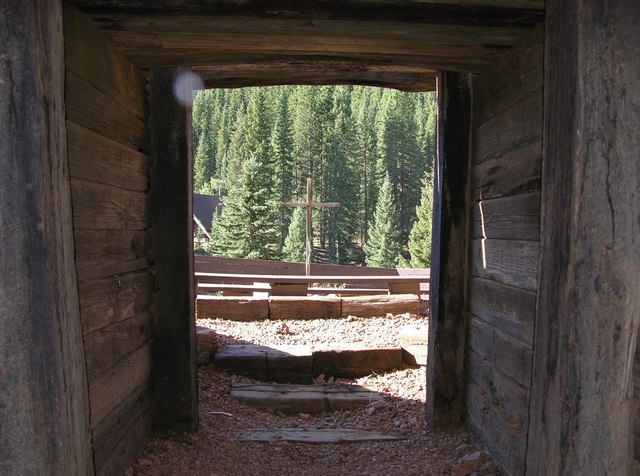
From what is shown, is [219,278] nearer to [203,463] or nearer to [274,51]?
[203,463]

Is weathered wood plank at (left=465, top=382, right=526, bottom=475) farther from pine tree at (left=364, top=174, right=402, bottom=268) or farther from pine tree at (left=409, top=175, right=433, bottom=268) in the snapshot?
pine tree at (left=364, top=174, right=402, bottom=268)

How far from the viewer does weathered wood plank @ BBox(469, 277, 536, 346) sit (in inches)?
117

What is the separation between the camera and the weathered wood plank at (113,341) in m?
2.81

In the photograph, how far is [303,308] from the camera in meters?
8.33

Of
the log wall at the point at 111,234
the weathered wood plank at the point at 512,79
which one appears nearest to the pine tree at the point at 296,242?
the log wall at the point at 111,234

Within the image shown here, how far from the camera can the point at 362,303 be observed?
8555 millimetres

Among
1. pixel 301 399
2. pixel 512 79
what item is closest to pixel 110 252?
pixel 512 79

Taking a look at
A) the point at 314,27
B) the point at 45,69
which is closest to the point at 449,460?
the point at 314,27

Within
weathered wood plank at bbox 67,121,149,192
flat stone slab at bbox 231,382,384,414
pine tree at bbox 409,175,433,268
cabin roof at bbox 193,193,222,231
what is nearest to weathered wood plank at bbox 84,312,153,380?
weathered wood plank at bbox 67,121,149,192

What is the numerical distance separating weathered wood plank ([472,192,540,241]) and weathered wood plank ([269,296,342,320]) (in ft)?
15.4

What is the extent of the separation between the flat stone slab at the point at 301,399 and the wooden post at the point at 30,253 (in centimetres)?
364

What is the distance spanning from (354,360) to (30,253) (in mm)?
4954

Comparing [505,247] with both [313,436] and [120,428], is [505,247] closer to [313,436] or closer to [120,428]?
[313,436]

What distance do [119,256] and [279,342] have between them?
4.07 metres
